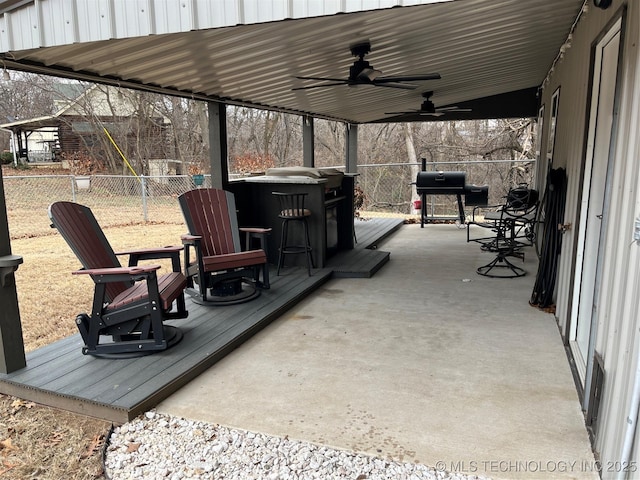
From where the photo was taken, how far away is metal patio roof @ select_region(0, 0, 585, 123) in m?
2.44

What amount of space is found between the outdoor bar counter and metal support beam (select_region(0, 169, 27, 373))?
9.60ft

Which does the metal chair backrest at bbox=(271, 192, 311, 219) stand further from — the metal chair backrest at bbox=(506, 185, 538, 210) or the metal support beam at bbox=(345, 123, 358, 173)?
the metal support beam at bbox=(345, 123, 358, 173)

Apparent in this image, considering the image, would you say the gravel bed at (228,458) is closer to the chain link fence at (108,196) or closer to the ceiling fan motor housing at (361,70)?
the ceiling fan motor housing at (361,70)

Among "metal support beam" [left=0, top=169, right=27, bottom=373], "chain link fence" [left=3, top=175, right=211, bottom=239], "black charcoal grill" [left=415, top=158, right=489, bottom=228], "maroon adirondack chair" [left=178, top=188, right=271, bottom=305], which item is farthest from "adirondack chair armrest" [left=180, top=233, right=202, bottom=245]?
"chain link fence" [left=3, top=175, right=211, bottom=239]

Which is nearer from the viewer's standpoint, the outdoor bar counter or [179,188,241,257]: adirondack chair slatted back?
[179,188,241,257]: adirondack chair slatted back

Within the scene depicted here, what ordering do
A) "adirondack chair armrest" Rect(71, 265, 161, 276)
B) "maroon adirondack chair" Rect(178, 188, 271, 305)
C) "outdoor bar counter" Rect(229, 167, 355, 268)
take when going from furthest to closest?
"outdoor bar counter" Rect(229, 167, 355, 268)
"maroon adirondack chair" Rect(178, 188, 271, 305)
"adirondack chair armrest" Rect(71, 265, 161, 276)

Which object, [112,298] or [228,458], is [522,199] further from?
[228,458]

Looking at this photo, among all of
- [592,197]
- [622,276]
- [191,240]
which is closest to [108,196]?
[191,240]

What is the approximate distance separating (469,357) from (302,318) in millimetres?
1457

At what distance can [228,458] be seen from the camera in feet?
7.04

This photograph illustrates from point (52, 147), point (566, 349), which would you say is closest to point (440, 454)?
point (566, 349)

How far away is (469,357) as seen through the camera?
3.16 meters

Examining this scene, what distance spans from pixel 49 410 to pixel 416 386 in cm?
210

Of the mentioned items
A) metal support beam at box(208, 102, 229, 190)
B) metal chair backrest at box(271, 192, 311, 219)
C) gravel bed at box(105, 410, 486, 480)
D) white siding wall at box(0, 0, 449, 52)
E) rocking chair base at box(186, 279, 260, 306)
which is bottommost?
gravel bed at box(105, 410, 486, 480)
